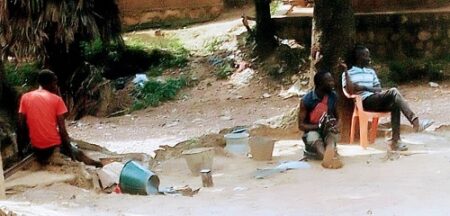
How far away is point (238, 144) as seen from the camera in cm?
909

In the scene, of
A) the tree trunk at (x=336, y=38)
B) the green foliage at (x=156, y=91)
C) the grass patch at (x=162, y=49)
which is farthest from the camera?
the grass patch at (x=162, y=49)

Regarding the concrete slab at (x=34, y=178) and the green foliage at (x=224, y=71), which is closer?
the concrete slab at (x=34, y=178)

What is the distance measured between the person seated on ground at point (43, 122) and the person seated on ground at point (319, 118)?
2251mm

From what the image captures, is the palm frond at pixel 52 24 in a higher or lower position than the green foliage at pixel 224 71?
higher

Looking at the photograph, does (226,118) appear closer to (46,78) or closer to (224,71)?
(224,71)

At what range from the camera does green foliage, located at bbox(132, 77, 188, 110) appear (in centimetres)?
1415

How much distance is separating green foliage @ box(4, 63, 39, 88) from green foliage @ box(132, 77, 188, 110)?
81.5 inches

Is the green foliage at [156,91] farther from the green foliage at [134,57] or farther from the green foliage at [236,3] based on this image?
the green foliage at [236,3]

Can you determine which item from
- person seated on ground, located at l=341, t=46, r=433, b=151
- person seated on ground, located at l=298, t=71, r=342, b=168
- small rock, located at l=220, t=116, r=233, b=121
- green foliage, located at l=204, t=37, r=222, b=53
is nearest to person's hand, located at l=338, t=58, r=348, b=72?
person seated on ground, located at l=341, t=46, r=433, b=151

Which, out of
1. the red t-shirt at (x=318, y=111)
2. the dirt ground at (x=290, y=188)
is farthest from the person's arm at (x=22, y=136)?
the red t-shirt at (x=318, y=111)

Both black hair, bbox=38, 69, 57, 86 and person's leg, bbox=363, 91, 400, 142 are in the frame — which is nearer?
black hair, bbox=38, 69, 57, 86

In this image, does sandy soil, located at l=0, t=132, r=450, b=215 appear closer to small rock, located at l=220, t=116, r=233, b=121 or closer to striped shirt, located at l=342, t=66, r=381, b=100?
striped shirt, located at l=342, t=66, r=381, b=100

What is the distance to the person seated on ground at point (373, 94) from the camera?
8141mm

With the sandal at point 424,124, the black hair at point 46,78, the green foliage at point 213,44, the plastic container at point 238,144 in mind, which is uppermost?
the black hair at point 46,78
